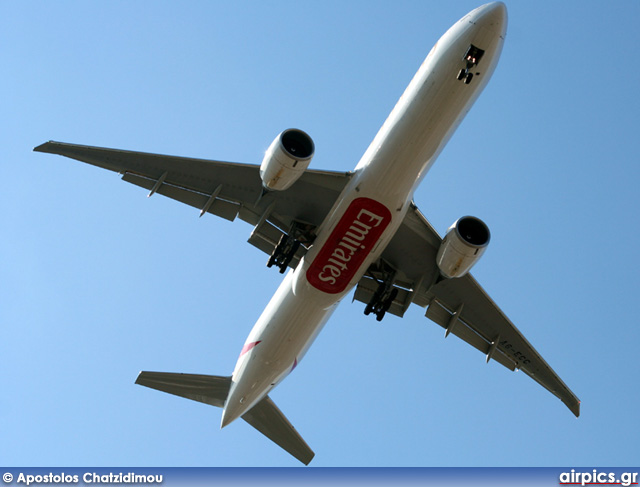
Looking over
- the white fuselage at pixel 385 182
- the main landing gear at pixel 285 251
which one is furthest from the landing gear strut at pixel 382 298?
the main landing gear at pixel 285 251

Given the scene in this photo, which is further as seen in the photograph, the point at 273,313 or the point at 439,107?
the point at 273,313

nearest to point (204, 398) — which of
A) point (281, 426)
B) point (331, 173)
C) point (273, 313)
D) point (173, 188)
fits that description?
point (281, 426)

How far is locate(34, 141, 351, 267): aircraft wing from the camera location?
20031 millimetres

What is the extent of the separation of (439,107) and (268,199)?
17.4ft

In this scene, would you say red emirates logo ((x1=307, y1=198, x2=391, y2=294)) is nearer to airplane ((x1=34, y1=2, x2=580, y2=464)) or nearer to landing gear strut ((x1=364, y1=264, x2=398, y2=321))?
airplane ((x1=34, y1=2, x2=580, y2=464))

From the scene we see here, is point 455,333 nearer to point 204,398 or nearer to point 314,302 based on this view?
point 314,302

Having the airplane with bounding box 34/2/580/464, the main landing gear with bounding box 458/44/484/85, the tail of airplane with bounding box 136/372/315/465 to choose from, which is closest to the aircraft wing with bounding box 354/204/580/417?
the airplane with bounding box 34/2/580/464

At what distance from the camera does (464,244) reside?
1944 centimetres

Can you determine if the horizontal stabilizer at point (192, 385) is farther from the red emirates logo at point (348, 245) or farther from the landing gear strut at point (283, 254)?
the red emirates logo at point (348, 245)

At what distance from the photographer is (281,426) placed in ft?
76.0

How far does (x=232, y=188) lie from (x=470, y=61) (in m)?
6.93

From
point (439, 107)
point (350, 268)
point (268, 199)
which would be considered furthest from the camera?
point (268, 199)

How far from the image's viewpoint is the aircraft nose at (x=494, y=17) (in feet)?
58.3

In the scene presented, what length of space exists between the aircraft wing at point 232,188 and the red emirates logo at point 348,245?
4.71 feet
